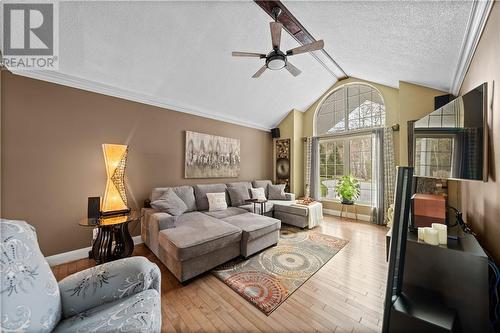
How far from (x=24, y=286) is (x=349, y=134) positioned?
5.36 meters

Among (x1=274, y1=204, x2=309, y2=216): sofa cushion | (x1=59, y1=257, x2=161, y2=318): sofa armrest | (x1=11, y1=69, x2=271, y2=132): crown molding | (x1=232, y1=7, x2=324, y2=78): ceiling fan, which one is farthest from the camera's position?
(x1=274, y1=204, x2=309, y2=216): sofa cushion

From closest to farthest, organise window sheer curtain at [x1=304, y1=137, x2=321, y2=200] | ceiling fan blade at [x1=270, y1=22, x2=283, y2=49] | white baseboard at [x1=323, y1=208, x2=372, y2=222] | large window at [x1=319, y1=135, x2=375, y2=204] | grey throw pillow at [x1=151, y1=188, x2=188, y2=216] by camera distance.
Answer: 1. ceiling fan blade at [x1=270, y1=22, x2=283, y2=49]
2. grey throw pillow at [x1=151, y1=188, x2=188, y2=216]
3. white baseboard at [x1=323, y1=208, x2=372, y2=222]
4. large window at [x1=319, y1=135, x2=375, y2=204]
5. window sheer curtain at [x1=304, y1=137, x2=321, y2=200]

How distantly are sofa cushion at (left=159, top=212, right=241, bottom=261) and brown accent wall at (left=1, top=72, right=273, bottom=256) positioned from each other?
1.25 m

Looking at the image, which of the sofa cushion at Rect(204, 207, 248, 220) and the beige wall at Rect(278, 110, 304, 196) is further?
the beige wall at Rect(278, 110, 304, 196)

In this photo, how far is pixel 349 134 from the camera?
15.2 feet

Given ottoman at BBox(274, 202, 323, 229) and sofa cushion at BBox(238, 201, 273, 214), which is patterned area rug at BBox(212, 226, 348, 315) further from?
sofa cushion at BBox(238, 201, 273, 214)

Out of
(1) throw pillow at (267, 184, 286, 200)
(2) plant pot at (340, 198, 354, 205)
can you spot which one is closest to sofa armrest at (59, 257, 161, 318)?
(1) throw pillow at (267, 184, 286, 200)

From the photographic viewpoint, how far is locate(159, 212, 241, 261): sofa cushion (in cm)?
Answer: 195

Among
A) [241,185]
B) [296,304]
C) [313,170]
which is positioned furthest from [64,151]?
[313,170]

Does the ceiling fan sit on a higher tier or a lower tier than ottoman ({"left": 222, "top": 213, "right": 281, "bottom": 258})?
higher

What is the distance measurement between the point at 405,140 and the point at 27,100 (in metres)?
5.80

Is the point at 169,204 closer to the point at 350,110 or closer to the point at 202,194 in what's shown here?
the point at 202,194

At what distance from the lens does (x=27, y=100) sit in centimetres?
225

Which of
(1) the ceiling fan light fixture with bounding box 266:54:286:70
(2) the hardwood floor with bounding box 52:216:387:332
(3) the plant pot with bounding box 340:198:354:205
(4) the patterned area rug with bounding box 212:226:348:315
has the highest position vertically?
(1) the ceiling fan light fixture with bounding box 266:54:286:70
